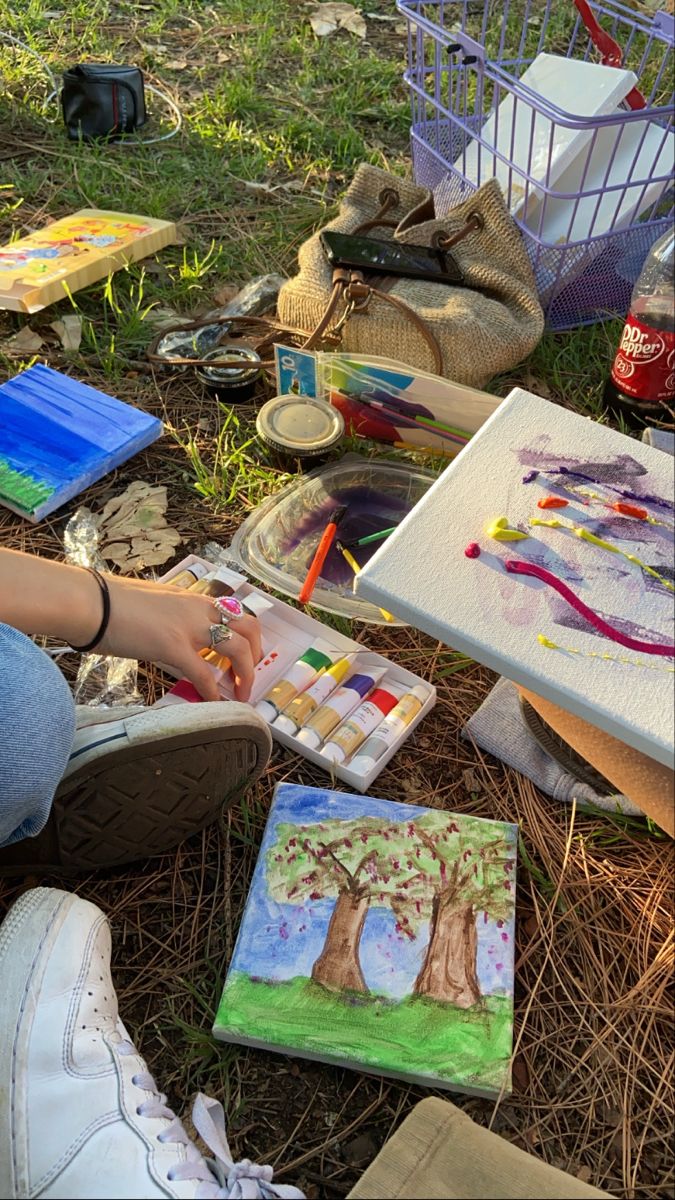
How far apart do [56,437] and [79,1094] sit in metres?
1.25

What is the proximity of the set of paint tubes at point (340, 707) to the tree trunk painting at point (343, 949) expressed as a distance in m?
0.21

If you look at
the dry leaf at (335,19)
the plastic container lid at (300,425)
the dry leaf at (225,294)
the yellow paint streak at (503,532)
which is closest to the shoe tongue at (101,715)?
the yellow paint streak at (503,532)

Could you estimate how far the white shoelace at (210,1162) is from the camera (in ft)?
3.05

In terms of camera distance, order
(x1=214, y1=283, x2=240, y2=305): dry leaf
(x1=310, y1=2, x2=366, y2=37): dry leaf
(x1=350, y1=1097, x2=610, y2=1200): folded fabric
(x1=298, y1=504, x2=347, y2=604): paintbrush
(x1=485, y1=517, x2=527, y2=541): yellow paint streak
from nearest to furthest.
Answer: (x1=350, y1=1097, x2=610, y2=1200): folded fabric < (x1=485, y1=517, x2=527, y2=541): yellow paint streak < (x1=298, y1=504, x2=347, y2=604): paintbrush < (x1=214, y1=283, x2=240, y2=305): dry leaf < (x1=310, y1=2, x2=366, y2=37): dry leaf

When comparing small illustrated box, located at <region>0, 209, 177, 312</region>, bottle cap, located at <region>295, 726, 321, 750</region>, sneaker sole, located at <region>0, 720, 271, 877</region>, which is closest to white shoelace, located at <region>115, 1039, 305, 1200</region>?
sneaker sole, located at <region>0, 720, 271, 877</region>

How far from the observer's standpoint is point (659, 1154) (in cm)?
112

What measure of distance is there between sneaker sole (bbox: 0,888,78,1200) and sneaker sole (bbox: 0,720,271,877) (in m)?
0.09

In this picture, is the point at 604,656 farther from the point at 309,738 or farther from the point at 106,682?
the point at 106,682

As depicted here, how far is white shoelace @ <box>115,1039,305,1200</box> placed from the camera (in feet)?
3.05

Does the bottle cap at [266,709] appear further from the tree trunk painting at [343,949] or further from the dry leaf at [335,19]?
the dry leaf at [335,19]

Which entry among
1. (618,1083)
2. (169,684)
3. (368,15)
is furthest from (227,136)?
(618,1083)

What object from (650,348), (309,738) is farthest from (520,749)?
(650,348)

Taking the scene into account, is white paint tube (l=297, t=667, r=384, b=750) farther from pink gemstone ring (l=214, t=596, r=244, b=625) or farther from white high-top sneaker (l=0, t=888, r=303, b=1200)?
white high-top sneaker (l=0, t=888, r=303, b=1200)

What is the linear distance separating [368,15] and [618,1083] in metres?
3.55
